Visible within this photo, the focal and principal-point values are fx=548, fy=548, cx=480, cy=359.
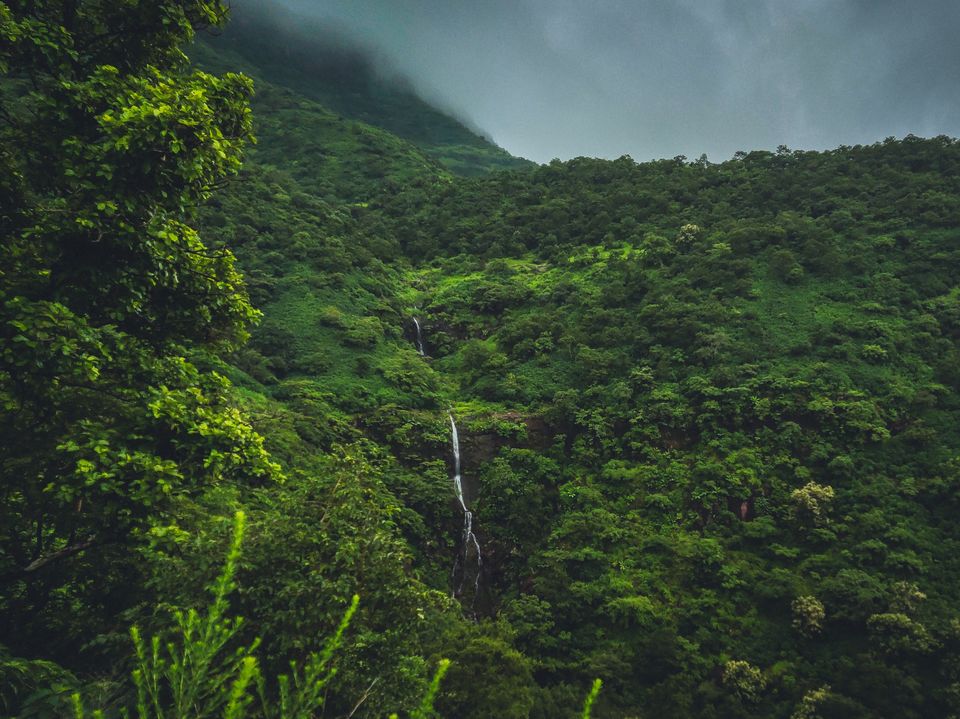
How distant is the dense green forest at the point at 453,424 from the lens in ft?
19.1

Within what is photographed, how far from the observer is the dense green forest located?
229 inches

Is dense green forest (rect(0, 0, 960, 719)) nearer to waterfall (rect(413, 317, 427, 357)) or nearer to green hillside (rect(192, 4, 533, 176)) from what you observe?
waterfall (rect(413, 317, 427, 357))

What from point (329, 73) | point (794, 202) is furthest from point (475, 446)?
point (329, 73)

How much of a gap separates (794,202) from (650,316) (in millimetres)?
23433

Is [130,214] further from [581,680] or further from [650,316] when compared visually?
[650,316]

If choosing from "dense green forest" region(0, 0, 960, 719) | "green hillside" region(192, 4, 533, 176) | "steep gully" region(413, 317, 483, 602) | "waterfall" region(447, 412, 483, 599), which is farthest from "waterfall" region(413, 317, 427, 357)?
"green hillside" region(192, 4, 533, 176)

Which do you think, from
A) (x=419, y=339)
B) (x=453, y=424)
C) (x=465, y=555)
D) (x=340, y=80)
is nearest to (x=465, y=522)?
(x=465, y=555)

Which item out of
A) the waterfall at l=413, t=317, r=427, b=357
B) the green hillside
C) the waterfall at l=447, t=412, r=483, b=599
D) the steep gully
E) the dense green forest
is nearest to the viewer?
the dense green forest

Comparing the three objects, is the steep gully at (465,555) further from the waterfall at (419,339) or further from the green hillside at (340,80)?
the green hillside at (340,80)

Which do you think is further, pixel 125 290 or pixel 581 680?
pixel 581 680

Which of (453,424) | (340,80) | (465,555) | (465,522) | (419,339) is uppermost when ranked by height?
(340,80)

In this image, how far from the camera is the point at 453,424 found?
2964cm

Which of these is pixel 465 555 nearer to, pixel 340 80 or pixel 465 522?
pixel 465 522

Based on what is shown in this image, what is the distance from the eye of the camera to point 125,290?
6191 mm
